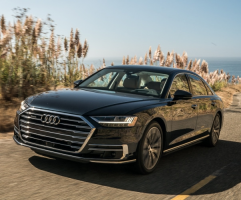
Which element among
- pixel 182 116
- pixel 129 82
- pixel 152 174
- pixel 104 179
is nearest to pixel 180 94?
pixel 182 116

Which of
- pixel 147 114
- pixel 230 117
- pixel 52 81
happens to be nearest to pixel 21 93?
pixel 52 81

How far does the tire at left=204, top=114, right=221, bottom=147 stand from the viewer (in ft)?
27.6

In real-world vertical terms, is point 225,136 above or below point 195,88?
below

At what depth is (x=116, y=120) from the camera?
5223 millimetres

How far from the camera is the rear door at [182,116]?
6492mm

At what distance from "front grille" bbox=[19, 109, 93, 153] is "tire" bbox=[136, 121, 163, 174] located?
85 centimetres

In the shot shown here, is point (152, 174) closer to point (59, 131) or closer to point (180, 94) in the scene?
point (180, 94)

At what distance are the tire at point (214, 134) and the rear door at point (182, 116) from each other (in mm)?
1261

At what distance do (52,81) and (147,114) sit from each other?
597 cm

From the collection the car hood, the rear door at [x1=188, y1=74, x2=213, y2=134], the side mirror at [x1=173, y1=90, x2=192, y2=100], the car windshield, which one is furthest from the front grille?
the rear door at [x1=188, y1=74, x2=213, y2=134]

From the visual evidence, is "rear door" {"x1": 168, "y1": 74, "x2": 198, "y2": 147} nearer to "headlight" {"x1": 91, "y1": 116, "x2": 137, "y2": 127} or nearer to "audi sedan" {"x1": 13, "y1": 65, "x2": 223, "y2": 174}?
"audi sedan" {"x1": 13, "y1": 65, "x2": 223, "y2": 174}

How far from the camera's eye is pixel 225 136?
9.88 metres

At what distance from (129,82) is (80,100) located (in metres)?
1.53

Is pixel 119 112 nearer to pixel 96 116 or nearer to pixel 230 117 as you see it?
pixel 96 116
